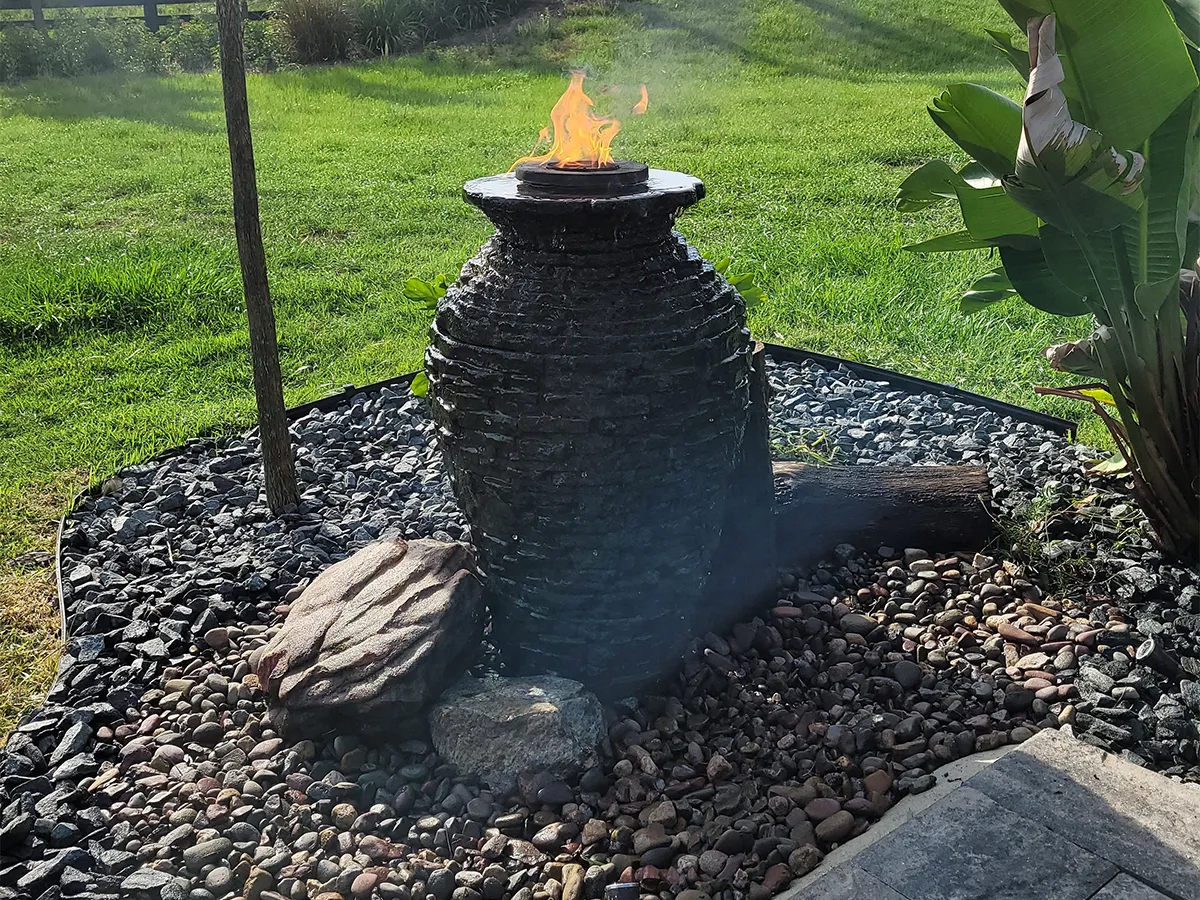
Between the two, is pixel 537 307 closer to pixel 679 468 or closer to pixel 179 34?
pixel 679 468

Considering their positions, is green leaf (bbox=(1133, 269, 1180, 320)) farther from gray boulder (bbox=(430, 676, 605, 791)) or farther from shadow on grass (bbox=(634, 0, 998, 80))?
shadow on grass (bbox=(634, 0, 998, 80))

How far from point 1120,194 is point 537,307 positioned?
1815mm

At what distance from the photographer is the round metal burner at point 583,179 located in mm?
2998

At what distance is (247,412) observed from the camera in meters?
5.47

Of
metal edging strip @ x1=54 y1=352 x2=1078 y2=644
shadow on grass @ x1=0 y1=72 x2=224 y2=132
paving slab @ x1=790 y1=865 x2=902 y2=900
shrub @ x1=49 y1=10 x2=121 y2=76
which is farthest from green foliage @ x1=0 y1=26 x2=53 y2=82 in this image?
paving slab @ x1=790 y1=865 x2=902 y2=900

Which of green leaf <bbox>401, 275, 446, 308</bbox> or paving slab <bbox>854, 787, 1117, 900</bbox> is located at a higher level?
green leaf <bbox>401, 275, 446, 308</bbox>

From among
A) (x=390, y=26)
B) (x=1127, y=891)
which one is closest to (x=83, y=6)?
(x=390, y=26)

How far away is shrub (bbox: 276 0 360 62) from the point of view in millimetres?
16328

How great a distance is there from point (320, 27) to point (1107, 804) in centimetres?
1666

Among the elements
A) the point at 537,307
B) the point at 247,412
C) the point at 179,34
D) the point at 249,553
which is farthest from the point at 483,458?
the point at 179,34

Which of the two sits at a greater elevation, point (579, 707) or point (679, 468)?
point (679, 468)

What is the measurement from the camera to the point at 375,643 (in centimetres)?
304

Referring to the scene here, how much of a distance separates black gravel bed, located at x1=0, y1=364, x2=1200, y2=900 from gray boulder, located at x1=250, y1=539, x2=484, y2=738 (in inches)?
5.1

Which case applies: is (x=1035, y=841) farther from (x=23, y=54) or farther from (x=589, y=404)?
(x=23, y=54)
